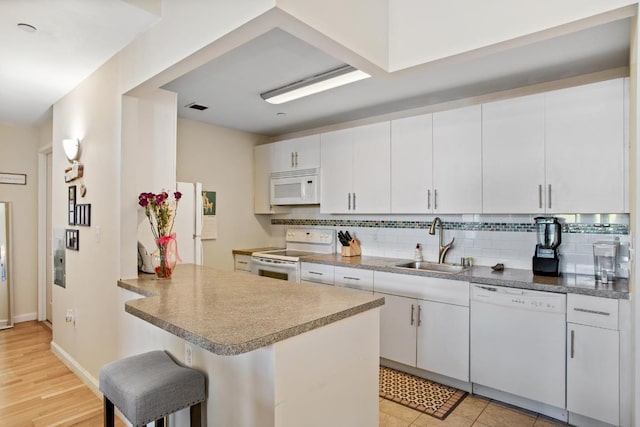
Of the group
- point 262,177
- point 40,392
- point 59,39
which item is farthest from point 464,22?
point 40,392

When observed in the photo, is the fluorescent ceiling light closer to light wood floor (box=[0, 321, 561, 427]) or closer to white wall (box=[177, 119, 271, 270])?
white wall (box=[177, 119, 271, 270])

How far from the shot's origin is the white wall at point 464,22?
5.25 feet

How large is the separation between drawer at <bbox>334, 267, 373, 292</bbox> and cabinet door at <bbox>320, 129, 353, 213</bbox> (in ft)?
2.25

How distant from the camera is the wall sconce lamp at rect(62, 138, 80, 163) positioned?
9.96 ft

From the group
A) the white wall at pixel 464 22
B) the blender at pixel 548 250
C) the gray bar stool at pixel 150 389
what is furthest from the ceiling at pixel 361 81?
the gray bar stool at pixel 150 389

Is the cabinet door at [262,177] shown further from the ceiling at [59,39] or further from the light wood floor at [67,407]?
the light wood floor at [67,407]

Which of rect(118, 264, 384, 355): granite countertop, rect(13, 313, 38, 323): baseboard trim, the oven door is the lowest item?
rect(13, 313, 38, 323): baseboard trim

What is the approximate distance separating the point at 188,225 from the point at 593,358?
9.60 feet

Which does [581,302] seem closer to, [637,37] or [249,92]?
[637,37]

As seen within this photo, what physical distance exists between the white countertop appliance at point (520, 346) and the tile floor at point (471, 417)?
0.08 meters

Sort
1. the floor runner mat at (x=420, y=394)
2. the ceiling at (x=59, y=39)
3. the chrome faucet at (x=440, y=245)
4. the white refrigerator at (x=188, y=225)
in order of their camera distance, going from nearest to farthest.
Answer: the ceiling at (x=59, y=39) → the floor runner mat at (x=420, y=394) → the white refrigerator at (x=188, y=225) → the chrome faucet at (x=440, y=245)

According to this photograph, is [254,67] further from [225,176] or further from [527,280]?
[527,280]

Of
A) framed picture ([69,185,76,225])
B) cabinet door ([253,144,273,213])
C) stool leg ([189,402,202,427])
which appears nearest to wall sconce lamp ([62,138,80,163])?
framed picture ([69,185,76,225])

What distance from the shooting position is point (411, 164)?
11.0 feet
